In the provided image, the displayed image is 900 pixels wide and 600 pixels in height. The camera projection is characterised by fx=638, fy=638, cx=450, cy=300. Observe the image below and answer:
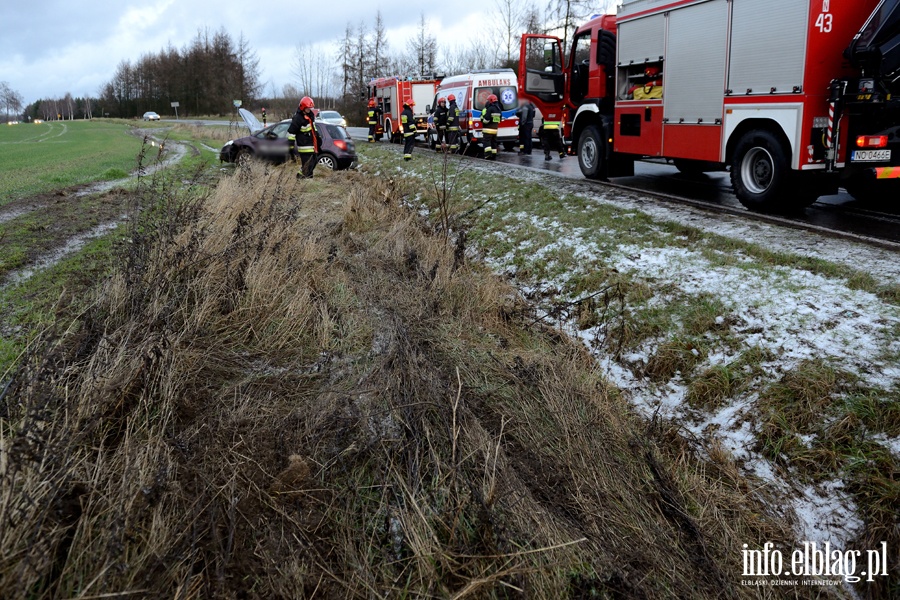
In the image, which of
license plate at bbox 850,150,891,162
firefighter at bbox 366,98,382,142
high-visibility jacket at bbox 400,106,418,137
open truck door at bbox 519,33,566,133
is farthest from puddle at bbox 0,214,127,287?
firefighter at bbox 366,98,382,142

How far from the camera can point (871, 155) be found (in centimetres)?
761

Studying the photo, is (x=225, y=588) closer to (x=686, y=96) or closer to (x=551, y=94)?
(x=686, y=96)

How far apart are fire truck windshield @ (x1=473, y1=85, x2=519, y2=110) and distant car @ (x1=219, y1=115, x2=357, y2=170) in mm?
5573

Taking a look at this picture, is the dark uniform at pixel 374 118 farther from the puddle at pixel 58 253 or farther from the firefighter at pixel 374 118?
the puddle at pixel 58 253

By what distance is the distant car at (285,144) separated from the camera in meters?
15.2

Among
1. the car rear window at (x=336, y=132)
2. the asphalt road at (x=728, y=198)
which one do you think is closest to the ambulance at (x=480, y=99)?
the asphalt road at (x=728, y=198)

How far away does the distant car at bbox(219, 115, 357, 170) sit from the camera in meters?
15.2

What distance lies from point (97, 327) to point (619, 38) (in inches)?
389

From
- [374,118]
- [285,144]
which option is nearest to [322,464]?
[285,144]

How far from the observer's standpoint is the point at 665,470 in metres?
3.57

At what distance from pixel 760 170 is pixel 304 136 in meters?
8.39

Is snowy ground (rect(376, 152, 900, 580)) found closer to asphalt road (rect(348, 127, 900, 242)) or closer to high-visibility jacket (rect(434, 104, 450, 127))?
asphalt road (rect(348, 127, 900, 242))

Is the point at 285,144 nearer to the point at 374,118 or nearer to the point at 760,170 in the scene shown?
the point at 760,170

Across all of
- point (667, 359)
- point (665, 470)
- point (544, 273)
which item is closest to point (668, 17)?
point (544, 273)
